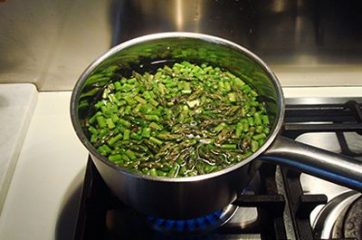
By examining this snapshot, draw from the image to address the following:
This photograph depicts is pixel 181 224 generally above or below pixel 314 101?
below

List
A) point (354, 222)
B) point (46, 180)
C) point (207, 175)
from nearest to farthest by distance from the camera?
1. point (207, 175)
2. point (354, 222)
3. point (46, 180)

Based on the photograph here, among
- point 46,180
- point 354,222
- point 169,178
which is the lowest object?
point 46,180

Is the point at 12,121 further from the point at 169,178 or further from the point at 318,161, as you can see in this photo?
the point at 318,161

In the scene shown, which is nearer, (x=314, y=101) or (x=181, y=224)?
(x=181, y=224)

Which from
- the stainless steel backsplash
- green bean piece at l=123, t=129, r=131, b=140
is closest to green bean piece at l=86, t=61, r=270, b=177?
green bean piece at l=123, t=129, r=131, b=140

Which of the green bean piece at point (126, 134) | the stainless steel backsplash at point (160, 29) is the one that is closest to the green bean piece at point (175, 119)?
the green bean piece at point (126, 134)

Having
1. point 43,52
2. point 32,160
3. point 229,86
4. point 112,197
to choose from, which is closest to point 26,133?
point 32,160

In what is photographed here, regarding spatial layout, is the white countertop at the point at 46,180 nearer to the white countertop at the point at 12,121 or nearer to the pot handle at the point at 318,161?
the white countertop at the point at 12,121

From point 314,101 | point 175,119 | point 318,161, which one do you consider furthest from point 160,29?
point 318,161
